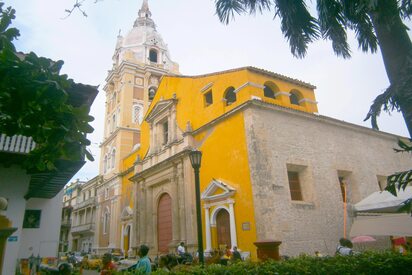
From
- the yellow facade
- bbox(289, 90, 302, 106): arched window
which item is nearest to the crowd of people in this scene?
the yellow facade

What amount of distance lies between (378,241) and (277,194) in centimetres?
605

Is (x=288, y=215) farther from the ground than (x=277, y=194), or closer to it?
closer to it

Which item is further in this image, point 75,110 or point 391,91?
point 391,91

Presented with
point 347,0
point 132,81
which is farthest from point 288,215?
point 132,81

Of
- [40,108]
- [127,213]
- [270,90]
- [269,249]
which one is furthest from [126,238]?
[40,108]

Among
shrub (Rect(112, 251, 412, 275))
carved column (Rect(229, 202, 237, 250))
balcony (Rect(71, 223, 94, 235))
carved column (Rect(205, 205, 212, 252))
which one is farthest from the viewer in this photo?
balcony (Rect(71, 223, 94, 235))

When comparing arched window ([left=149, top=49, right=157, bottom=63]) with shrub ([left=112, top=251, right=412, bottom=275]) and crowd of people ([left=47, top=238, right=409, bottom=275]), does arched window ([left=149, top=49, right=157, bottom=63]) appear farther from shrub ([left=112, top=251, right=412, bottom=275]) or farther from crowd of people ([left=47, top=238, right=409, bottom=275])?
shrub ([left=112, top=251, right=412, bottom=275])

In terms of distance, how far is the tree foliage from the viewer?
106 inches

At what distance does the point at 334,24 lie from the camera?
27.1 feet

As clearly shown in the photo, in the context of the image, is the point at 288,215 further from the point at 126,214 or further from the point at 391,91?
the point at 126,214

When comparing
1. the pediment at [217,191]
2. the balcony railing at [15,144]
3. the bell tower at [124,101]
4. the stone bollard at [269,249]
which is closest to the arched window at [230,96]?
the pediment at [217,191]

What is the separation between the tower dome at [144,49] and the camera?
1284 inches

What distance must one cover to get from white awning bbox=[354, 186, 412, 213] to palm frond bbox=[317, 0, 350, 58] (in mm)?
4756

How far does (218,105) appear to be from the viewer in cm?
1529
